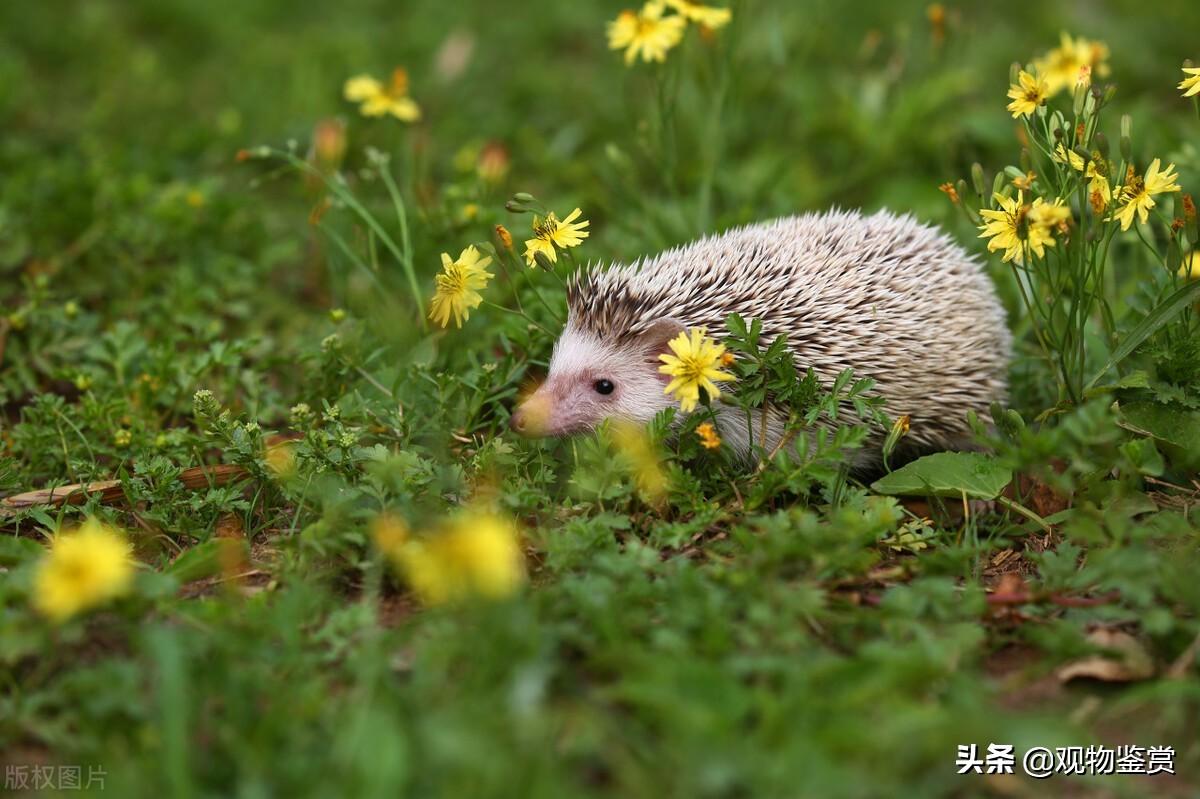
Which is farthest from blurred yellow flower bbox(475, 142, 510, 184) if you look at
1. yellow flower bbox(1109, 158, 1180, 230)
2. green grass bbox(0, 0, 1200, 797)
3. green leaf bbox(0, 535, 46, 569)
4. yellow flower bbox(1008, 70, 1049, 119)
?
yellow flower bbox(1109, 158, 1180, 230)

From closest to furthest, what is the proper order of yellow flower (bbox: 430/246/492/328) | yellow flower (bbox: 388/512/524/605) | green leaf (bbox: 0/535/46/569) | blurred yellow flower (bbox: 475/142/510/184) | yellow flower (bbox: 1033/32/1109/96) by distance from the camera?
yellow flower (bbox: 388/512/524/605) < green leaf (bbox: 0/535/46/569) < yellow flower (bbox: 430/246/492/328) < yellow flower (bbox: 1033/32/1109/96) < blurred yellow flower (bbox: 475/142/510/184)

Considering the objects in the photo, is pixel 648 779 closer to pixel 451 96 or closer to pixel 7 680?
pixel 7 680

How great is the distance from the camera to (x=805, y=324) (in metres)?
4.59

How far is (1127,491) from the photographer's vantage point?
4.06m

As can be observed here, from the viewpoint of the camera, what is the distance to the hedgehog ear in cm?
461

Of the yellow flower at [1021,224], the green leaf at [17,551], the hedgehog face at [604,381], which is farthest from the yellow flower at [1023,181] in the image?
the green leaf at [17,551]

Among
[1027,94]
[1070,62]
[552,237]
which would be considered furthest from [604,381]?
[1070,62]

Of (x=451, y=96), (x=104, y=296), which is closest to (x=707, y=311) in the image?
(x=104, y=296)

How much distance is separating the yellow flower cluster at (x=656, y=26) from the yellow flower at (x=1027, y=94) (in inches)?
65.7

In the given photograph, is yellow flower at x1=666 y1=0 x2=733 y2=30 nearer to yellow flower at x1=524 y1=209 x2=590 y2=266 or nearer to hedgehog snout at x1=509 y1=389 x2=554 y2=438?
yellow flower at x1=524 y1=209 x2=590 y2=266

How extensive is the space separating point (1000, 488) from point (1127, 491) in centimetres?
44

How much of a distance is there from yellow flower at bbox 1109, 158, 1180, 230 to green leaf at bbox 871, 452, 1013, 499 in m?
1.01

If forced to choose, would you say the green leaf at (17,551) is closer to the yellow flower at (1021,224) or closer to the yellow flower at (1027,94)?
the yellow flower at (1021,224)

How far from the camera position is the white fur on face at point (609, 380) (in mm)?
4730
